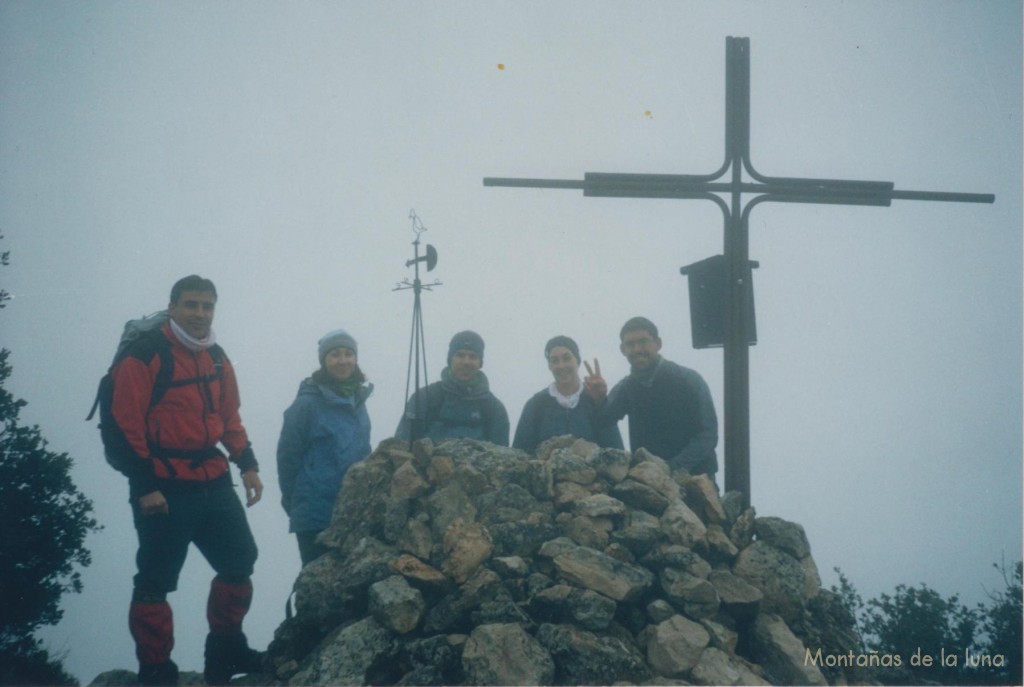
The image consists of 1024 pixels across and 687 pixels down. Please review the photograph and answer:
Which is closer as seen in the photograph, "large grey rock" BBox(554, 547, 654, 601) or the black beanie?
"large grey rock" BBox(554, 547, 654, 601)

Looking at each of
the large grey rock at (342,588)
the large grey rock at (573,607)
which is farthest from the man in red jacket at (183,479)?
the large grey rock at (573,607)

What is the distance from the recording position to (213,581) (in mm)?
5043

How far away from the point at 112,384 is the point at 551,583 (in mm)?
3365

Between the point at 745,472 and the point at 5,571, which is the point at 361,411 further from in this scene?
the point at 5,571

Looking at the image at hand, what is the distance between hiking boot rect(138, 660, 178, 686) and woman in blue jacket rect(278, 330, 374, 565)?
1270 mm

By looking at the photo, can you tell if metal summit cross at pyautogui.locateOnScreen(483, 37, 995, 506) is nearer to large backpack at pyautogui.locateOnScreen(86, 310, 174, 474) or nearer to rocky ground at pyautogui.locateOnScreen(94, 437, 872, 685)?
rocky ground at pyautogui.locateOnScreen(94, 437, 872, 685)

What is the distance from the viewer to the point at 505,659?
377 cm

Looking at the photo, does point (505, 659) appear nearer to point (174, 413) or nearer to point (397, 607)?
point (397, 607)

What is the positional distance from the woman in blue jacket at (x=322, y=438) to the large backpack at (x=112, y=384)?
4.35ft

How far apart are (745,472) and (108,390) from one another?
15.3ft

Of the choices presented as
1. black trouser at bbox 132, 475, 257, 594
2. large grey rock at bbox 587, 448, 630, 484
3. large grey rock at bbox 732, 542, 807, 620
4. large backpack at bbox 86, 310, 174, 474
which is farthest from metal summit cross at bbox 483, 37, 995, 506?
black trouser at bbox 132, 475, 257, 594

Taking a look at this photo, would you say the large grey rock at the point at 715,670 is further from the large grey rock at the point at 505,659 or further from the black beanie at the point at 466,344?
the black beanie at the point at 466,344

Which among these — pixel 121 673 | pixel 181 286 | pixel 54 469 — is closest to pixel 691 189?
pixel 181 286

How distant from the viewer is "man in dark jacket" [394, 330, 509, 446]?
6598 millimetres
